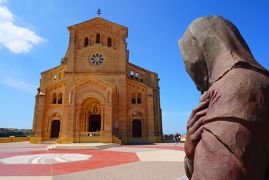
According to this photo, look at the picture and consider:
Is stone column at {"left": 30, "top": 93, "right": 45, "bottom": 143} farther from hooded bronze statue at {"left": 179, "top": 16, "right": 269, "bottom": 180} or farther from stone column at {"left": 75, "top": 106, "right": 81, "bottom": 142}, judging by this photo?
hooded bronze statue at {"left": 179, "top": 16, "right": 269, "bottom": 180}

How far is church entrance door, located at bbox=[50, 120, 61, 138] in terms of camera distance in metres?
31.7

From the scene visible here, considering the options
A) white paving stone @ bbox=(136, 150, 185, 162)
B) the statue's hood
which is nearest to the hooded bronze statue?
the statue's hood

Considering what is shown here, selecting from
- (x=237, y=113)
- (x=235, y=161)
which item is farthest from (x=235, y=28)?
(x=235, y=161)

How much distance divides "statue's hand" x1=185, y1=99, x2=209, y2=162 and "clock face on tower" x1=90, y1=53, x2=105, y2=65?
106 ft

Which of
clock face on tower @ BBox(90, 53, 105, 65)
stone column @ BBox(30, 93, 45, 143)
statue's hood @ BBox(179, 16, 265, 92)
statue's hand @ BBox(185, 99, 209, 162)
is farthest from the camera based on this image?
clock face on tower @ BBox(90, 53, 105, 65)

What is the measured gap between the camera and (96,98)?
97.3ft

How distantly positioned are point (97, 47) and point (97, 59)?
70.9 inches

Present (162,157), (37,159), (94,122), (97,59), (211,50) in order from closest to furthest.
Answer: (211,50) < (37,159) < (162,157) < (94,122) < (97,59)

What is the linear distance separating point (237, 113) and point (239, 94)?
12cm

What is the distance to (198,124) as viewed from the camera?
1523 mm

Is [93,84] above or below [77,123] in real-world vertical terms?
above

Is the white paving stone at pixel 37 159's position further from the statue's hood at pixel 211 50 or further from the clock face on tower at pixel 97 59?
the clock face on tower at pixel 97 59

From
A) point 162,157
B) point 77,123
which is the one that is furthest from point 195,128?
point 77,123

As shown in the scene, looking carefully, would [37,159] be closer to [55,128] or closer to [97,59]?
Answer: [55,128]
